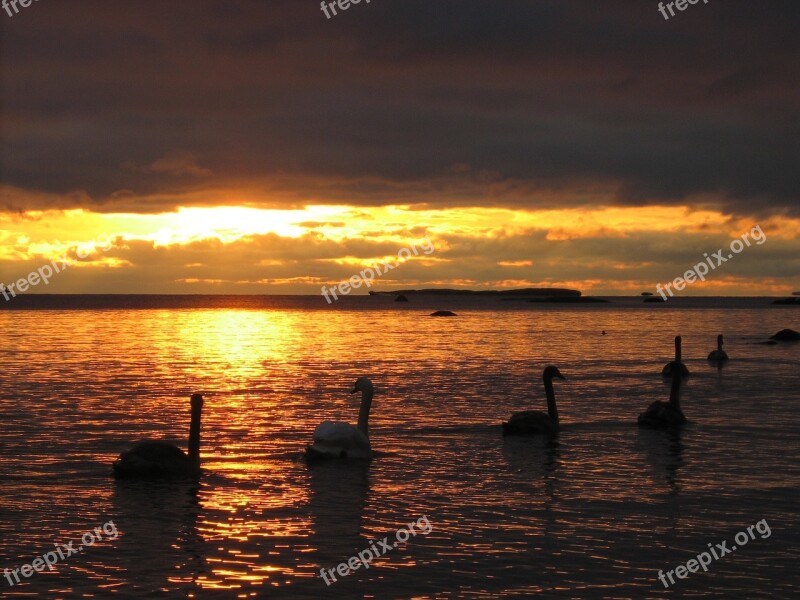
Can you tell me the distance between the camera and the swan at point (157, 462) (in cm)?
2334

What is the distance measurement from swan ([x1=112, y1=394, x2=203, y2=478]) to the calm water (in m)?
0.41

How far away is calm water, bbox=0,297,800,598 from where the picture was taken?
1622 cm

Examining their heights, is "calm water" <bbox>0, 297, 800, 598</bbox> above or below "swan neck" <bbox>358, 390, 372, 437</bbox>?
below

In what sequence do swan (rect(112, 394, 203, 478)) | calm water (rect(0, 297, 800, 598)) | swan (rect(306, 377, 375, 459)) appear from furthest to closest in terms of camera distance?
swan (rect(306, 377, 375, 459)) → swan (rect(112, 394, 203, 478)) → calm water (rect(0, 297, 800, 598))

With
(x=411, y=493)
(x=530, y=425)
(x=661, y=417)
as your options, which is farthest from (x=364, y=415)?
(x=661, y=417)

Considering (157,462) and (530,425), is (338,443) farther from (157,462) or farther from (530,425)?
(530,425)

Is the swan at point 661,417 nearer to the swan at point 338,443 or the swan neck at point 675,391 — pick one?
the swan neck at point 675,391

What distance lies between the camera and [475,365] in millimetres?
61375

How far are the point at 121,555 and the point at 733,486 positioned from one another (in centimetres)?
1354

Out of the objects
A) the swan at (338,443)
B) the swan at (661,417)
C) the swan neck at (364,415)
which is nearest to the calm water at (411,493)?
the swan at (338,443)

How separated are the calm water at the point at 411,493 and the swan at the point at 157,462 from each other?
1.35 feet

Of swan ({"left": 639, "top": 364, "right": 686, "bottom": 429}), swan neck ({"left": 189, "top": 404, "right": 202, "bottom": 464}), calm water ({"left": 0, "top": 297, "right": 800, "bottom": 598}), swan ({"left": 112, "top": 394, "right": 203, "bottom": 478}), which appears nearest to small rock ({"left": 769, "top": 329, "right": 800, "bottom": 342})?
calm water ({"left": 0, "top": 297, "right": 800, "bottom": 598})

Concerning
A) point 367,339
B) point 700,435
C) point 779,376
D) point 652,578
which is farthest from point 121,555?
point 367,339

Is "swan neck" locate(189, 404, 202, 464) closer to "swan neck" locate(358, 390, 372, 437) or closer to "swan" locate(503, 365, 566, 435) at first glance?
"swan neck" locate(358, 390, 372, 437)
